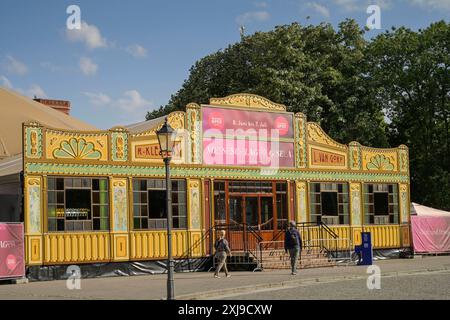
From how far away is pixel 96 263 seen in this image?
27.3 meters

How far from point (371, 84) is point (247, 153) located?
16.5 meters

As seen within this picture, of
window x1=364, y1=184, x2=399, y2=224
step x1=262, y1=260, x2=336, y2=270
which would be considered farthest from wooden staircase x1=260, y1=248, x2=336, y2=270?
window x1=364, y1=184, x2=399, y2=224

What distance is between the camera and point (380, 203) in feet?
116

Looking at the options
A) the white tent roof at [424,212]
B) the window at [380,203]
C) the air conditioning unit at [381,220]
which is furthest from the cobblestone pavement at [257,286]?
the white tent roof at [424,212]

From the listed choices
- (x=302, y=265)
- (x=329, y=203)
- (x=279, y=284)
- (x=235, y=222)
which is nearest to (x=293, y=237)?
(x=302, y=265)

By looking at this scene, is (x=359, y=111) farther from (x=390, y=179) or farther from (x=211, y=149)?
(x=211, y=149)

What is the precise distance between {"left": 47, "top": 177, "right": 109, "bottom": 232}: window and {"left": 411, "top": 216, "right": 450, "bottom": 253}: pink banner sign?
15340mm

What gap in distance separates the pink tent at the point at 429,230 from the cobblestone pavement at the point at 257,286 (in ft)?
27.5

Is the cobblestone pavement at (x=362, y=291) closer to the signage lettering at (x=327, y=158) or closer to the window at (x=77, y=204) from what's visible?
the window at (x=77, y=204)

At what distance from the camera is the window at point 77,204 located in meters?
26.5

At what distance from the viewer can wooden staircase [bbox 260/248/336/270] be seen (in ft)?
95.5

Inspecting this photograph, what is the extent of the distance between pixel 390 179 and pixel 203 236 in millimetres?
10208
